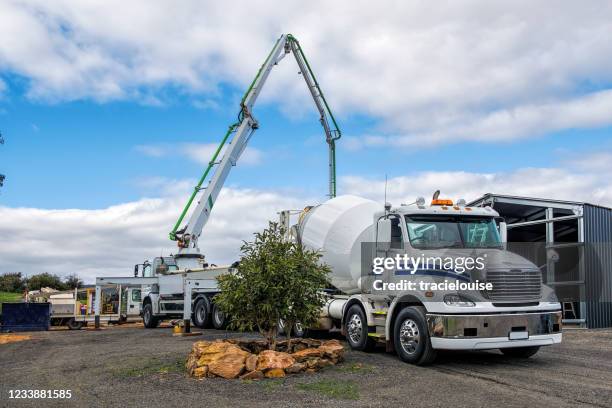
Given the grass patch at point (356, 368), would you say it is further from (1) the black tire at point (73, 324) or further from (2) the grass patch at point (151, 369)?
(1) the black tire at point (73, 324)

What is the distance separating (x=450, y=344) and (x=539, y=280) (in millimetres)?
2209

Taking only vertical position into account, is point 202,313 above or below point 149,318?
above

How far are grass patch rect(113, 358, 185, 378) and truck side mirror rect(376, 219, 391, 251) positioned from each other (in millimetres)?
4636

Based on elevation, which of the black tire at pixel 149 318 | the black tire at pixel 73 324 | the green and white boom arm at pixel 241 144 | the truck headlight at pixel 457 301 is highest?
the green and white boom arm at pixel 241 144

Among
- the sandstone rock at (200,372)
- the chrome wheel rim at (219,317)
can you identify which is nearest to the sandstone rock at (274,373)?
the sandstone rock at (200,372)

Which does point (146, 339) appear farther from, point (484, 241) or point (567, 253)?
point (567, 253)

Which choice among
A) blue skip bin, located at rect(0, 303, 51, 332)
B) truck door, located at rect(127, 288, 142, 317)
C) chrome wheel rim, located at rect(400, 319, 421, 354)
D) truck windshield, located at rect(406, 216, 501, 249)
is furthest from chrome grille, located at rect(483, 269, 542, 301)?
truck door, located at rect(127, 288, 142, 317)

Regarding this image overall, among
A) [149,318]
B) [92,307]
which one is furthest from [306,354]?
[92,307]

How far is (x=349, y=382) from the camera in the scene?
9.38 metres

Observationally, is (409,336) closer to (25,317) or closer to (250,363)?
(250,363)

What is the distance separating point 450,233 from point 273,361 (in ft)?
14.5

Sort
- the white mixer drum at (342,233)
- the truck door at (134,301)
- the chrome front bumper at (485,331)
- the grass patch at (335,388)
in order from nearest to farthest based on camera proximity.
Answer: the grass patch at (335,388) → the chrome front bumper at (485,331) → the white mixer drum at (342,233) → the truck door at (134,301)

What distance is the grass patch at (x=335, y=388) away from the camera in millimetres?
8414

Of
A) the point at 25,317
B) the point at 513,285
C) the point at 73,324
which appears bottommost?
the point at 73,324
